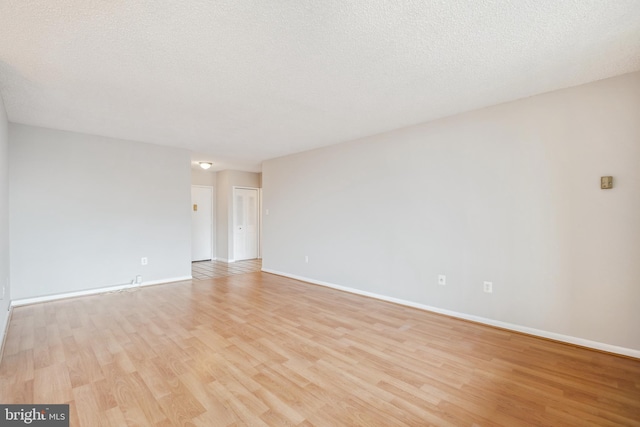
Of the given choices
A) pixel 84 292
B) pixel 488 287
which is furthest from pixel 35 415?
pixel 488 287

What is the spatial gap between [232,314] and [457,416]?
266 centimetres

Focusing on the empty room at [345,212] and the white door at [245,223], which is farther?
the white door at [245,223]

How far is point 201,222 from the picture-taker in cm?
762

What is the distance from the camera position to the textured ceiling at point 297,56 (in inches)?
66.2

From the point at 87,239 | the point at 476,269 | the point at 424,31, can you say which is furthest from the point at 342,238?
the point at 87,239

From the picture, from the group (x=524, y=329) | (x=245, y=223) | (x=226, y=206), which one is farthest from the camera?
(x=245, y=223)

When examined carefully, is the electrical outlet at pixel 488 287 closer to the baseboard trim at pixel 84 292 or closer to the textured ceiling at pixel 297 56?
the textured ceiling at pixel 297 56

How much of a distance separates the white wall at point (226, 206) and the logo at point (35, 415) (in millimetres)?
5599

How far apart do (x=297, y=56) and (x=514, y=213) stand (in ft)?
8.97

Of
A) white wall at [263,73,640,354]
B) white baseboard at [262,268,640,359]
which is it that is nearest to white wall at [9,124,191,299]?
white wall at [263,73,640,354]

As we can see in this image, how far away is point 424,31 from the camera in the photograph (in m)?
1.86

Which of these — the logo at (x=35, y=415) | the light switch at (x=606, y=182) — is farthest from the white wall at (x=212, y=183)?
the light switch at (x=606, y=182)

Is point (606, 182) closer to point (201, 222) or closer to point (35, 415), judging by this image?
point (35, 415)

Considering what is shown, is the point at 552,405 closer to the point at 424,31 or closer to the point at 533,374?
the point at 533,374
